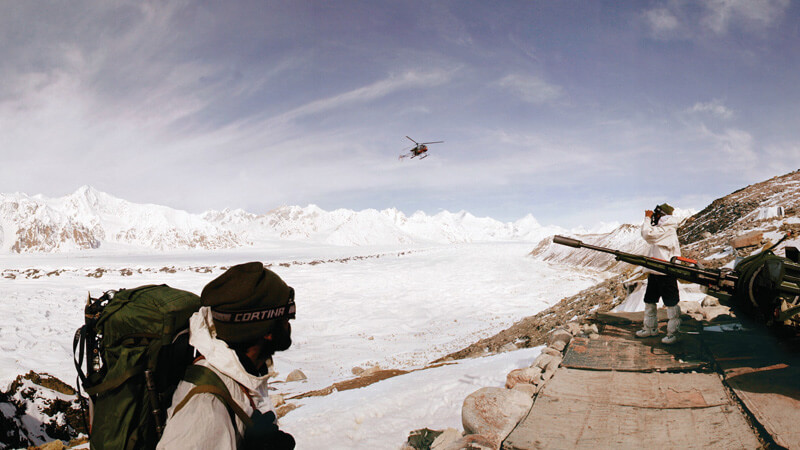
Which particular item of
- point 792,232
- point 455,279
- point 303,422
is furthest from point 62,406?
point 455,279

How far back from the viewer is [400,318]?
2253 cm

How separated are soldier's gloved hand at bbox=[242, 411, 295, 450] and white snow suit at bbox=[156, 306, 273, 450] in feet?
0.13

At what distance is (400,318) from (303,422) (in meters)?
16.1

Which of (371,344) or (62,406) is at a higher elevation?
(62,406)

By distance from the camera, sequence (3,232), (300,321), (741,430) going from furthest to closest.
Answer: (3,232)
(300,321)
(741,430)

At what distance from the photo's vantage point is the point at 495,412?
191 inches

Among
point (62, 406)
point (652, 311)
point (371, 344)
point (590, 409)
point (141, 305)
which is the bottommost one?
point (371, 344)

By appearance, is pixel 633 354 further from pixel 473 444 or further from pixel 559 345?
pixel 473 444

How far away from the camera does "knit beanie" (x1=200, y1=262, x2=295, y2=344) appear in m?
1.99

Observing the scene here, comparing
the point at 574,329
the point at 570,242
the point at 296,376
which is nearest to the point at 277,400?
the point at 296,376

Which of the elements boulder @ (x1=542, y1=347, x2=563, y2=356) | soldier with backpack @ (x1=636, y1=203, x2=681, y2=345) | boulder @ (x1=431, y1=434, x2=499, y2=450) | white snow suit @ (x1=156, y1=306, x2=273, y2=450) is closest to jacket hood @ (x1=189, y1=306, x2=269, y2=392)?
white snow suit @ (x1=156, y1=306, x2=273, y2=450)

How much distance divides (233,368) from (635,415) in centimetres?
455

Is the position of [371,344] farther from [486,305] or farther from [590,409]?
[590,409]

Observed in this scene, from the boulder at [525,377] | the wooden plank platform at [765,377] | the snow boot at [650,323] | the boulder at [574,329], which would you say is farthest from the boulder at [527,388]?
the boulder at [574,329]
